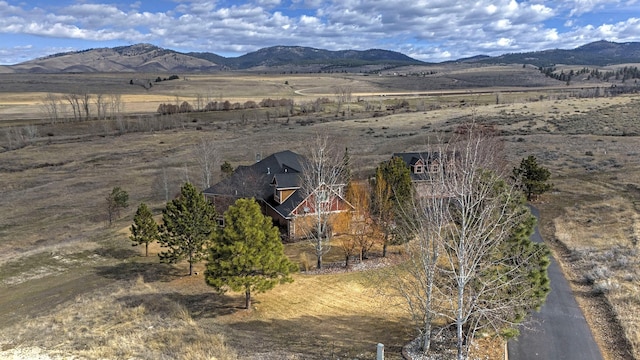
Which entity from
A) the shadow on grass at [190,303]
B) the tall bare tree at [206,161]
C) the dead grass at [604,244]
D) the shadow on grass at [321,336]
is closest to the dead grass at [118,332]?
the shadow on grass at [190,303]

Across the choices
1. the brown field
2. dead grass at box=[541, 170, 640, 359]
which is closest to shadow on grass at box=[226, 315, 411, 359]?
the brown field

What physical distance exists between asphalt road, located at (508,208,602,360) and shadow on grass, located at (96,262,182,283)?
22.5m

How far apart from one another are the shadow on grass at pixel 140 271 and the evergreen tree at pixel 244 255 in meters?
8.42

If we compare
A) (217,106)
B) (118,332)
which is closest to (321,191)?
(118,332)

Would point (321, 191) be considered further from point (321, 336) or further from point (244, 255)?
point (321, 336)

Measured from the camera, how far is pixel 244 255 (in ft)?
78.2

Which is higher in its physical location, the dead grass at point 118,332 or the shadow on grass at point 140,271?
the dead grass at point 118,332

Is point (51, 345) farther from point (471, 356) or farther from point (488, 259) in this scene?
point (488, 259)

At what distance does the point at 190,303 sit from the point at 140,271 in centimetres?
794

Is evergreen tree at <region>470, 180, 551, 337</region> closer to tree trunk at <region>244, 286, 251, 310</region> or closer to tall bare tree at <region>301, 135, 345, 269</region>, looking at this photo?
tree trunk at <region>244, 286, 251, 310</region>

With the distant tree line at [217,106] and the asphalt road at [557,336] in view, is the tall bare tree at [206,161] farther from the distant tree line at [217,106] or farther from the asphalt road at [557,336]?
the distant tree line at [217,106]

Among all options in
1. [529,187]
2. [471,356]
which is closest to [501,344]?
[471,356]

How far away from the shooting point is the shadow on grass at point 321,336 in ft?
62.8

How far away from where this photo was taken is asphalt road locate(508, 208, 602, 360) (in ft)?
62.7
